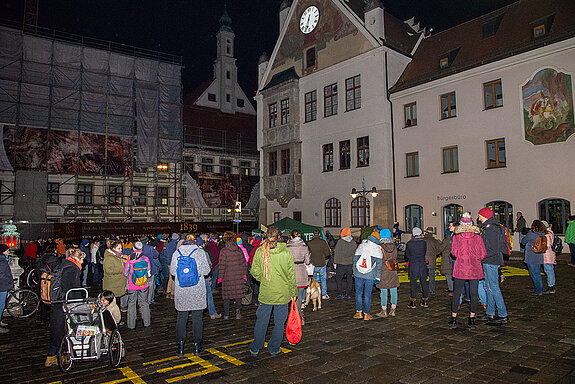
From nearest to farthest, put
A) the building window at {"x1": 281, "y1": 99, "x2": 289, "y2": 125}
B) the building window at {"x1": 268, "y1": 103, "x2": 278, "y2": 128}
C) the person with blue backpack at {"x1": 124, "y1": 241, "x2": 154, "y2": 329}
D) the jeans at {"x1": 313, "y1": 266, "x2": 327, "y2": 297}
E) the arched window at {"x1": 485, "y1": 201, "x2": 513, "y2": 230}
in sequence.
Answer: the person with blue backpack at {"x1": 124, "y1": 241, "x2": 154, "y2": 329} → the jeans at {"x1": 313, "y1": 266, "x2": 327, "y2": 297} → the arched window at {"x1": 485, "y1": 201, "x2": 513, "y2": 230} → the building window at {"x1": 281, "y1": 99, "x2": 289, "y2": 125} → the building window at {"x1": 268, "y1": 103, "x2": 278, "y2": 128}

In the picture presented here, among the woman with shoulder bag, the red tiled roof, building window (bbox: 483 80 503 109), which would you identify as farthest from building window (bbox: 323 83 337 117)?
the woman with shoulder bag

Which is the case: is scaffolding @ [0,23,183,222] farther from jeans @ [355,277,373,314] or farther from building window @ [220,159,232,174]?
jeans @ [355,277,373,314]

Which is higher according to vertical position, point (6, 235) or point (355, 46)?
point (355, 46)

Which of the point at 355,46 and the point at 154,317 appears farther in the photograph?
the point at 355,46

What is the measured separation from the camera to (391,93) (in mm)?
27047

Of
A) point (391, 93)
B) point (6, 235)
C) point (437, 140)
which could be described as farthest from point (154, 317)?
point (391, 93)

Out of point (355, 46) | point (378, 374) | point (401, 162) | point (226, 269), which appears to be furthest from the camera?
point (355, 46)

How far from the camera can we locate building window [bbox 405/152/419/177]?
85.4 ft

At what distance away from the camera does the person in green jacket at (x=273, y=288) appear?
6.61 metres

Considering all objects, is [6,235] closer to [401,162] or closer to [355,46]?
[401,162]

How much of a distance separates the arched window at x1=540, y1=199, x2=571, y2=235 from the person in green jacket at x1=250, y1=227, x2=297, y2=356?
1830 cm

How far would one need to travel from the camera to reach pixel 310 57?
32.0 m

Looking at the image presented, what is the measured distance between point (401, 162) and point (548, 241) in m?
15.6

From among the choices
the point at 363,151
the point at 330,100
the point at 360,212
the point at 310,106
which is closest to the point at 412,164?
the point at 363,151
